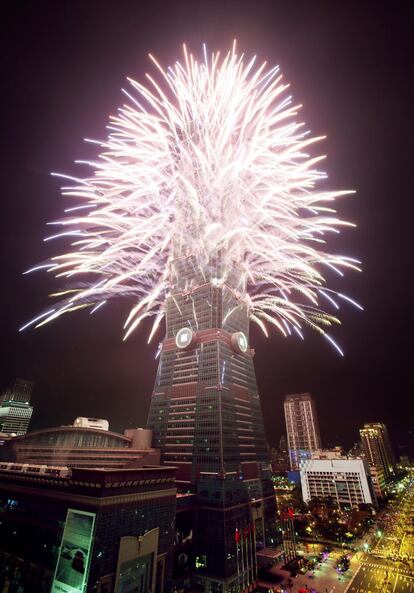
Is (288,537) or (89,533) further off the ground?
(89,533)

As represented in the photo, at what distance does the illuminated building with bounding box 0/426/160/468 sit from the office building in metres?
130

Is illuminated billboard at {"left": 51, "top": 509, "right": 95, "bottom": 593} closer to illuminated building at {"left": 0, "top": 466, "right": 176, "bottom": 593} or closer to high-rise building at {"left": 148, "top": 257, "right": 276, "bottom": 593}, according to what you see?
illuminated building at {"left": 0, "top": 466, "right": 176, "bottom": 593}

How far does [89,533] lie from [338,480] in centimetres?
17137

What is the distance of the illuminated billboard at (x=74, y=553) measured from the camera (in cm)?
4756

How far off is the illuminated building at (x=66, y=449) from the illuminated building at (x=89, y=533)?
26836 mm

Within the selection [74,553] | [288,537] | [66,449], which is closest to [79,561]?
[74,553]

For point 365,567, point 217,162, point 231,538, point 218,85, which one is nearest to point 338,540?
point 365,567

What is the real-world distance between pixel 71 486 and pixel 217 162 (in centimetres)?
6331

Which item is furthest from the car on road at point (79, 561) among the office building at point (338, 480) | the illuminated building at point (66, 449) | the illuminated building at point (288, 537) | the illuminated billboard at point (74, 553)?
the office building at point (338, 480)

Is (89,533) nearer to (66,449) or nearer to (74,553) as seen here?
(74,553)

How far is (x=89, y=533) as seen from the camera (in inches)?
1961

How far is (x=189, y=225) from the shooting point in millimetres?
71750

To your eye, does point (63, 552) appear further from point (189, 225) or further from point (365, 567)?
point (365, 567)

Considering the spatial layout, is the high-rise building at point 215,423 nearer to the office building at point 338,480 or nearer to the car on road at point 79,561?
the car on road at point 79,561
